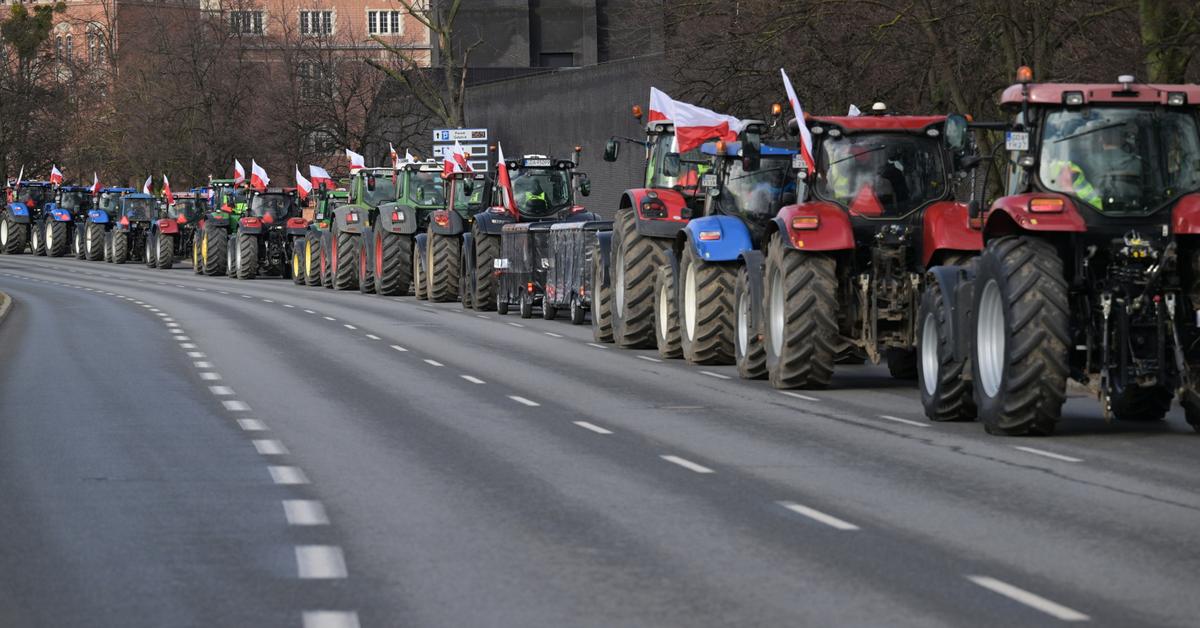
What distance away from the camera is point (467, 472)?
535 inches

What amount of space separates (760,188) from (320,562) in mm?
14130

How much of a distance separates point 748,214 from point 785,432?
25.1 ft

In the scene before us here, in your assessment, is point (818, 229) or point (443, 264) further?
point (443, 264)

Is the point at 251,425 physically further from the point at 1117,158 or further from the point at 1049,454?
the point at 1117,158

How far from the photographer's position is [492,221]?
36438 millimetres

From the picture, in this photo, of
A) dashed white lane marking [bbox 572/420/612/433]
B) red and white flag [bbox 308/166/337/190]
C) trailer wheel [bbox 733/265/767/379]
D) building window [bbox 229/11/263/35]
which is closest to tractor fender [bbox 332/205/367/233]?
red and white flag [bbox 308/166/337/190]

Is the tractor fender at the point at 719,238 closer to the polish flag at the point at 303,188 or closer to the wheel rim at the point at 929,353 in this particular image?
the wheel rim at the point at 929,353

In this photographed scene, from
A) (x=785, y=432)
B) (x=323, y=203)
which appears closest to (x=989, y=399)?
(x=785, y=432)

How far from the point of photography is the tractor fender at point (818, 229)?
19.3 metres

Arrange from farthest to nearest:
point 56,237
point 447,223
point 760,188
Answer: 1. point 56,237
2. point 447,223
3. point 760,188

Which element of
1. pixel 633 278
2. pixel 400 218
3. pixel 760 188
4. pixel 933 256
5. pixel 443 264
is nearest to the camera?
pixel 933 256

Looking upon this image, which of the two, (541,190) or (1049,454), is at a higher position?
(541,190)

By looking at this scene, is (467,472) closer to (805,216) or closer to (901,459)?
(901,459)

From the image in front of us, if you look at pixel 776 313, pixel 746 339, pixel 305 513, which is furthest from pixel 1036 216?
pixel 746 339
